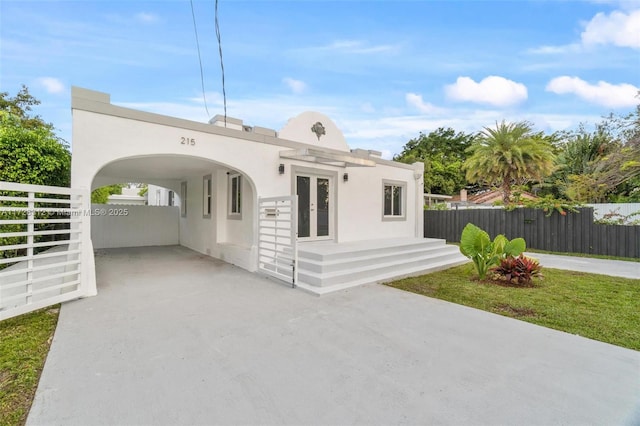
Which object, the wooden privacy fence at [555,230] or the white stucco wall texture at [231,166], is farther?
the wooden privacy fence at [555,230]

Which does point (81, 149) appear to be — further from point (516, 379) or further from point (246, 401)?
point (516, 379)

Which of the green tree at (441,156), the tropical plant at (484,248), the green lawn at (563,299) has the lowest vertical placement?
the green lawn at (563,299)

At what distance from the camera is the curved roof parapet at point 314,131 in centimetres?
847

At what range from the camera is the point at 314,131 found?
29.3ft

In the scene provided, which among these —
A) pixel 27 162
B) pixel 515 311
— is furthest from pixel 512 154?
pixel 27 162

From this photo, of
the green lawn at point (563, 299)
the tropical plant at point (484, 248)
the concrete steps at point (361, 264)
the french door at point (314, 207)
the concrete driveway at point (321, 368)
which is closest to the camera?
the concrete driveway at point (321, 368)

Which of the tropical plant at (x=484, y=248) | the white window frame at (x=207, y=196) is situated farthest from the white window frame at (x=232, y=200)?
the tropical plant at (x=484, y=248)

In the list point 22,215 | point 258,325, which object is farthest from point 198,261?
point 258,325

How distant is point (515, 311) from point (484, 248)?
204 centimetres

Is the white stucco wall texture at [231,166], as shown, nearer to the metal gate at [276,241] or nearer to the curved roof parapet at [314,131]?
the curved roof parapet at [314,131]

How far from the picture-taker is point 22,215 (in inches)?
263

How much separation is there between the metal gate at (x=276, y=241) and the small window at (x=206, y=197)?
3459 mm

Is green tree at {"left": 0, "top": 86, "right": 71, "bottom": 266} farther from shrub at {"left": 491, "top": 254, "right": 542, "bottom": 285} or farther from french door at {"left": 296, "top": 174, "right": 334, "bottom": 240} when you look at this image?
shrub at {"left": 491, "top": 254, "right": 542, "bottom": 285}

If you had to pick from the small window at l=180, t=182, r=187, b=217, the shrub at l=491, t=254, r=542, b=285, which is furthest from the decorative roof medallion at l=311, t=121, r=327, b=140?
the small window at l=180, t=182, r=187, b=217
